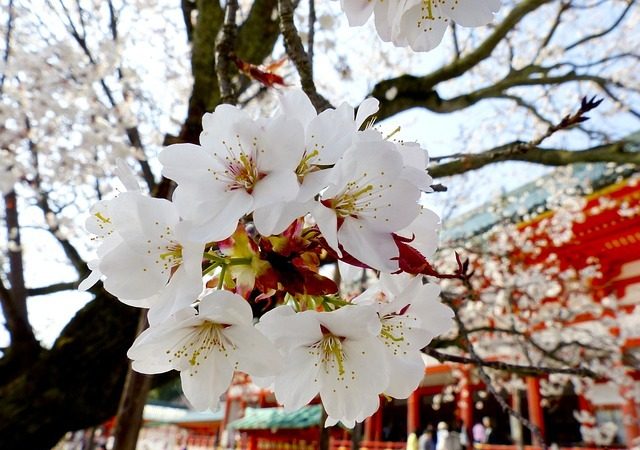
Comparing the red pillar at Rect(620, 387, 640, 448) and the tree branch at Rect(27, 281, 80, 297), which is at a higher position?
the tree branch at Rect(27, 281, 80, 297)

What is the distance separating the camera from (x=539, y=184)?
9203mm

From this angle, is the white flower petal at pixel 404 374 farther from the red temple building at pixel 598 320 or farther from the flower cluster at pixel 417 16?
A: the red temple building at pixel 598 320

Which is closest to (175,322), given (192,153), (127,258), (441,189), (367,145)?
(127,258)

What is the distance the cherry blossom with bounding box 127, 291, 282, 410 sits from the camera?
1.92 feet

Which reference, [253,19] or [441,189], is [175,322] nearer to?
[441,189]

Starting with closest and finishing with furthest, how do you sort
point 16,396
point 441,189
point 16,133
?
point 441,189
point 16,396
point 16,133

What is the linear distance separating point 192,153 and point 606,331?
8.24 metres

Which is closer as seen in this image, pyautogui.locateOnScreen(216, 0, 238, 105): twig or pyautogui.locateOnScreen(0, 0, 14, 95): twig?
pyautogui.locateOnScreen(216, 0, 238, 105): twig

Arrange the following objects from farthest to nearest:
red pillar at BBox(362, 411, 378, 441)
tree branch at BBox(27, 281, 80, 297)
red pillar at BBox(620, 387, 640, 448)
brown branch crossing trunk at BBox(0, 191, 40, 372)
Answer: red pillar at BBox(362, 411, 378, 441) < red pillar at BBox(620, 387, 640, 448) < tree branch at BBox(27, 281, 80, 297) < brown branch crossing trunk at BBox(0, 191, 40, 372)

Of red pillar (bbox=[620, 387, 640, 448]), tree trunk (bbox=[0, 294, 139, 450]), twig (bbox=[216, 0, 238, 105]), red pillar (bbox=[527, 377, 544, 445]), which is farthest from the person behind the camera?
red pillar (bbox=[527, 377, 544, 445])

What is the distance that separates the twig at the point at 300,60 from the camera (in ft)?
3.51

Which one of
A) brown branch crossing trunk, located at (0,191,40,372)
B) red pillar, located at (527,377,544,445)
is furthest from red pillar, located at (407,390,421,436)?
brown branch crossing trunk, located at (0,191,40,372)

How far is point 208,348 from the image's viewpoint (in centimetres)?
67

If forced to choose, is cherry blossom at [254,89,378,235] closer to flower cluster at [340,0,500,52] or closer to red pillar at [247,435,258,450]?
flower cluster at [340,0,500,52]
